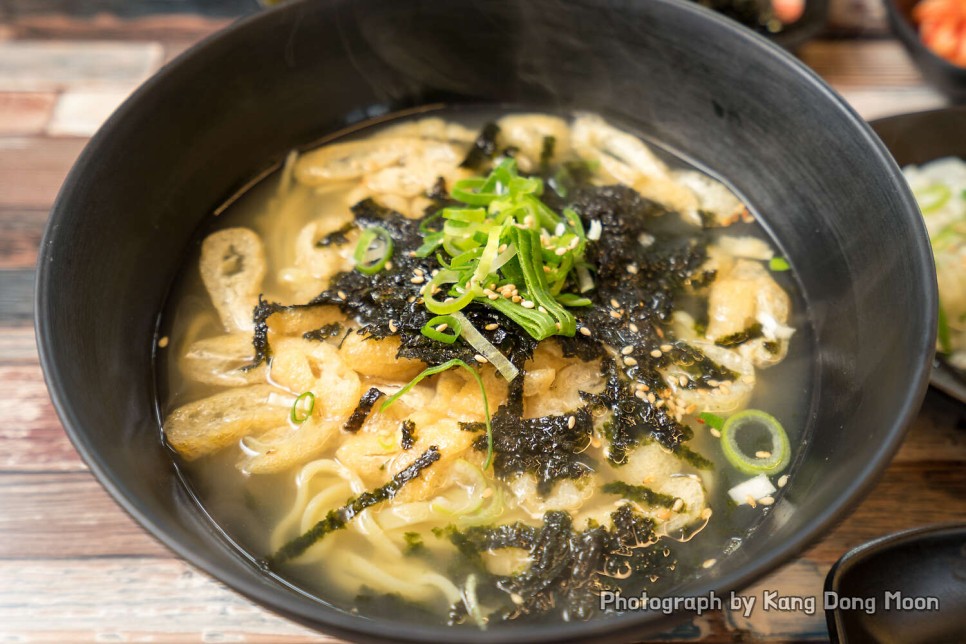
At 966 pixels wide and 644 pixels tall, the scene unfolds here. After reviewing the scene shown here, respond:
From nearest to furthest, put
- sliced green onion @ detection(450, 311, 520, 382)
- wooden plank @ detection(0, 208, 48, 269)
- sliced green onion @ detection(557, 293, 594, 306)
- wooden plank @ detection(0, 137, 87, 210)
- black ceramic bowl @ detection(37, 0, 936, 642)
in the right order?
black ceramic bowl @ detection(37, 0, 936, 642), sliced green onion @ detection(450, 311, 520, 382), sliced green onion @ detection(557, 293, 594, 306), wooden plank @ detection(0, 208, 48, 269), wooden plank @ detection(0, 137, 87, 210)

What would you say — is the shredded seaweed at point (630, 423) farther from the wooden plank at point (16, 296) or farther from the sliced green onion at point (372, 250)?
the wooden plank at point (16, 296)

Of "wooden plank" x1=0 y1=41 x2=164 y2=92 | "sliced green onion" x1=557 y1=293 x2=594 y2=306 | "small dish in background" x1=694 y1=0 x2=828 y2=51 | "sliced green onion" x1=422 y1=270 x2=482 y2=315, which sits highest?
"small dish in background" x1=694 y1=0 x2=828 y2=51

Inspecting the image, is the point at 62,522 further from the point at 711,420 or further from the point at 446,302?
the point at 711,420

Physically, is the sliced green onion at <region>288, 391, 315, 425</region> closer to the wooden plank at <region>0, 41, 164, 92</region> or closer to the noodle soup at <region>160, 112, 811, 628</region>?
the noodle soup at <region>160, 112, 811, 628</region>

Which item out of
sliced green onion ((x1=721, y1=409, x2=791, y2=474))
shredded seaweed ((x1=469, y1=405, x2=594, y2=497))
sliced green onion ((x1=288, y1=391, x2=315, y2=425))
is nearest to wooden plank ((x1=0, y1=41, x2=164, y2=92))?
sliced green onion ((x1=288, y1=391, x2=315, y2=425))

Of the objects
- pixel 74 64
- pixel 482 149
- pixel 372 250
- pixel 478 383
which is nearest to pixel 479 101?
pixel 482 149

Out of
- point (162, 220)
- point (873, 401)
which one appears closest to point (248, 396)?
point (162, 220)

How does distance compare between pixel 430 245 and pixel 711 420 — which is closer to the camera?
pixel 711 420
